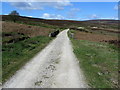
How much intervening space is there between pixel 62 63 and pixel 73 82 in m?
5.69

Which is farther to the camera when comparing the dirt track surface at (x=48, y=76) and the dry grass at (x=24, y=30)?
the dry grass at (x=24, y=30)

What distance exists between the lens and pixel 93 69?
17.2 m

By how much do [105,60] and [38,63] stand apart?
7.25 meters

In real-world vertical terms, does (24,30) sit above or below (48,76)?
above

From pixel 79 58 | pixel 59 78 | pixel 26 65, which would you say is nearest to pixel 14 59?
pixel 26 65

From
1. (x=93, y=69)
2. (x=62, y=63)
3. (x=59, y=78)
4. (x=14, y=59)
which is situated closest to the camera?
(x=59, y=78)

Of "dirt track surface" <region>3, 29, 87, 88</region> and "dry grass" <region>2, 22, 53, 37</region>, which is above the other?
"dry grass" <region>2, 22, 53, 37</region>

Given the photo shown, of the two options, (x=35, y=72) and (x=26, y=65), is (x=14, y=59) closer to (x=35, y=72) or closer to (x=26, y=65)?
(x=26, y=65)

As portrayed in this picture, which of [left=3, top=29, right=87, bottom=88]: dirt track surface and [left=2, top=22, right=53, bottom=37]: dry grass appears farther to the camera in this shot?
[left=2, top=22, right=53, bottom=37]: dry grass

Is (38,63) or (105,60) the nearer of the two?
(38,63)

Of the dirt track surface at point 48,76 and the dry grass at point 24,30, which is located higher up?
the dry grass at point 24,30

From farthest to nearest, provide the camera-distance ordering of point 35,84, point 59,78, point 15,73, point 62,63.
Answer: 1. point 62,63
2. point 15,73
3. point 59,78
4. point 35,84

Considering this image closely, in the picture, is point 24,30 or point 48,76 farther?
point 24,30

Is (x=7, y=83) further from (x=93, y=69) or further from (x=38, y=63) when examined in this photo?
(x=93, y=69)
